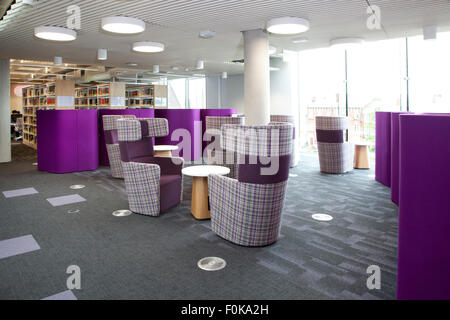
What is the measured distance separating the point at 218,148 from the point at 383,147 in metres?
3.09

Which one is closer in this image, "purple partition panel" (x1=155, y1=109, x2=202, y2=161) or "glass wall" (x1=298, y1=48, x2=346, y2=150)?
"purple partition panel" (x1=155, y1=109, x2=202, y2=161)

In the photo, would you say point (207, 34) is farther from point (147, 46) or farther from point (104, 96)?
point (104, 96)

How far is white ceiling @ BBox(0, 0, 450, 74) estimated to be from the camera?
5.30m

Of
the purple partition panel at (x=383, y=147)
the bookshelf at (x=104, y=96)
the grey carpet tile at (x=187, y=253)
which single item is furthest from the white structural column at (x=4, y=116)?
the purple partition panel at (x=383, y=147)

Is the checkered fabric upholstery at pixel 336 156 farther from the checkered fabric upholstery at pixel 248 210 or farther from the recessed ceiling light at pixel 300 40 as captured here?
the checkered fabric upholstery at pixel 248 210

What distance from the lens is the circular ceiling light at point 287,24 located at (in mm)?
5887

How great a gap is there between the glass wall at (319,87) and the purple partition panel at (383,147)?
3.35 meters

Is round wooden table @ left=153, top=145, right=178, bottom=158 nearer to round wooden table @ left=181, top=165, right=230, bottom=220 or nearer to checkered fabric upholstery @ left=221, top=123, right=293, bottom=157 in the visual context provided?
round wooden table @ left=181, top=165, right=230, bottom=220

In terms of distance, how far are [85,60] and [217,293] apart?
10.6 m

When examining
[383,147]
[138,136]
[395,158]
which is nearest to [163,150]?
[138,136]

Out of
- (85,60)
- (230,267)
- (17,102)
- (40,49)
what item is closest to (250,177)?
(230,267)

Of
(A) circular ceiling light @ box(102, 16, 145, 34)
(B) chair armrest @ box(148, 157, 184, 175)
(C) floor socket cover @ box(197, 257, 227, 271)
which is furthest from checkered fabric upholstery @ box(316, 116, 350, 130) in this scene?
(C) floor socket cover @ box(197, 257, 227, 271)

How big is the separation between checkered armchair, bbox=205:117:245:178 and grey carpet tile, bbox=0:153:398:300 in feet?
3.37

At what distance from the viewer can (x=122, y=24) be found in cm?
574
